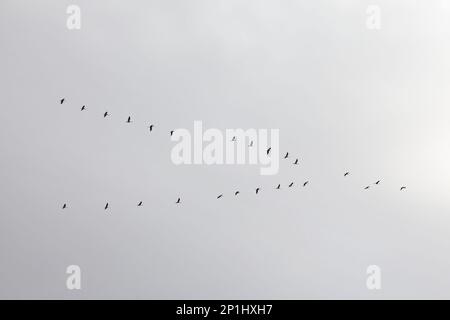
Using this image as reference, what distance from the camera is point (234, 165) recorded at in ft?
472

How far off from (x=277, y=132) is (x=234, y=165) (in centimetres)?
2456

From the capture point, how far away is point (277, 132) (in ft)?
396
